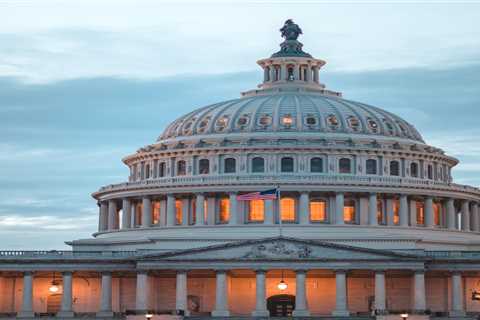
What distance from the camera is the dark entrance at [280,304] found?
184250 millimetres

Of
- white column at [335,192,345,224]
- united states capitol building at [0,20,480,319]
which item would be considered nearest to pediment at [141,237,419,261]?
united states capitol building at [0,20,480,319]

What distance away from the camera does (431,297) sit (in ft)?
603

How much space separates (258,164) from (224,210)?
692 cm

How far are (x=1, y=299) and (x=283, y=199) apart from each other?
34884 millimetres

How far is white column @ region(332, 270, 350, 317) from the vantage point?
17575 cm

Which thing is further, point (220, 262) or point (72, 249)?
point (72, 249)

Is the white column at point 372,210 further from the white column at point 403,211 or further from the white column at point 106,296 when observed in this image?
the white column at point 106,296

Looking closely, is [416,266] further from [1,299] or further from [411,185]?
[1,299]

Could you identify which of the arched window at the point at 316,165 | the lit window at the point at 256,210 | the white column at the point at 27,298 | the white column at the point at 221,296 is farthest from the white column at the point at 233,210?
the white column at the point at 27,298

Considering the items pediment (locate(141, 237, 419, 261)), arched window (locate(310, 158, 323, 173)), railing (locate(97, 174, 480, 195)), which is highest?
arched window (locate(310, 158, 323, 173))

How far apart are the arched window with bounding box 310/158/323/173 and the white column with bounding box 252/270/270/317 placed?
2478 cm

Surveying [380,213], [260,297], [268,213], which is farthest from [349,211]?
[260,297]

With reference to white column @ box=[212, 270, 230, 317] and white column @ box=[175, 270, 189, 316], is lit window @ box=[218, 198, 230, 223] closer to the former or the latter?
white column @ box=[175, 270, 189, 316]

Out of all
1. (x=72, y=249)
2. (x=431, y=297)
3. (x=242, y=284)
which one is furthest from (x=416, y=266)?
(x=72, y=249)
